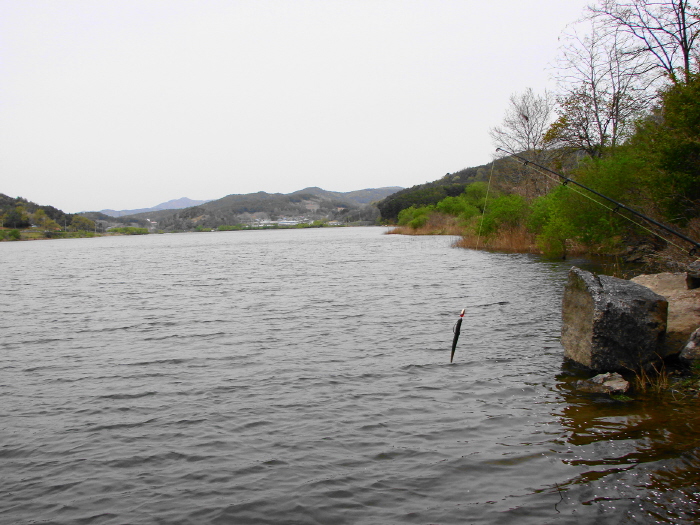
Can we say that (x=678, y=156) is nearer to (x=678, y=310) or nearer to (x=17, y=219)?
(x=678, y=310)

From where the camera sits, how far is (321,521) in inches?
217

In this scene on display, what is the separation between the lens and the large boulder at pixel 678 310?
996 centimetres

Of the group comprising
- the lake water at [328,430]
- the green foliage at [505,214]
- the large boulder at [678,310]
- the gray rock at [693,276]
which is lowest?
the lake water at [328,430]

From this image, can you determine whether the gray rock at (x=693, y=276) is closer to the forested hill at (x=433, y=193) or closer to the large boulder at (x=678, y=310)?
the large boulder at (x=678, y=310)

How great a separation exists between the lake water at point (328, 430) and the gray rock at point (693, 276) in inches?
124

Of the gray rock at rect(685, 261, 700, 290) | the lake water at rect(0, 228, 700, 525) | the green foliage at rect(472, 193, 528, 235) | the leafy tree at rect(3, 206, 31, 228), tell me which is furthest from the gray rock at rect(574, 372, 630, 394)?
the leafy tree at rect(3, 206, 31, 228)

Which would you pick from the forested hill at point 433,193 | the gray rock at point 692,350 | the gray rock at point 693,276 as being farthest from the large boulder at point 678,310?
the forested hill at point 433,193

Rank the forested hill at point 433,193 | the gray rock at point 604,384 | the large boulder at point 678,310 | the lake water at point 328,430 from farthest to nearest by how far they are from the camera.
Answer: the forested hill at point 433,193 → the large boulder at point 678,310 → the gray rock at point 604,384 → the lake water at point 328,430

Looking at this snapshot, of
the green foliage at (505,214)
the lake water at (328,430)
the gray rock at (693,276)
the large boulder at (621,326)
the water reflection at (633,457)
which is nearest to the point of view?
the water reflection at (633,457)

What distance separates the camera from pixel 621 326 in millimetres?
9469

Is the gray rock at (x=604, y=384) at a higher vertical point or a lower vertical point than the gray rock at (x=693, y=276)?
lower

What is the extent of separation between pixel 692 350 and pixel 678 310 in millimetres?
1671

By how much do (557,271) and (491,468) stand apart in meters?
22.8

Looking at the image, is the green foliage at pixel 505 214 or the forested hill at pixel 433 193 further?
the forested hill at pixel 433 193
